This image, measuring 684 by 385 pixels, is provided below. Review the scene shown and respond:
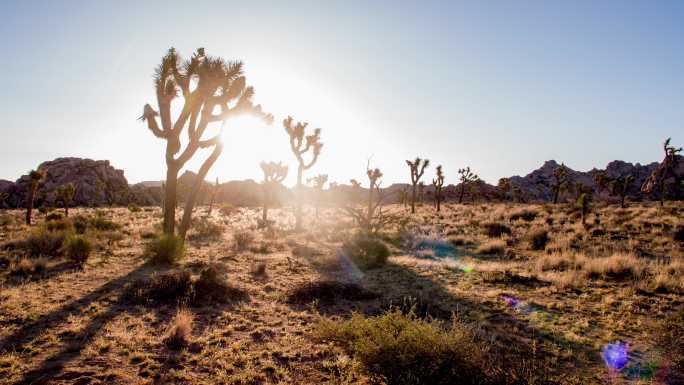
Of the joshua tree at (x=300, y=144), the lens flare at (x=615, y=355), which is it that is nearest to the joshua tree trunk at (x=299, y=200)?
the joshua tree at (x=300, y=144)

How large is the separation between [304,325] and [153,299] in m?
3.34

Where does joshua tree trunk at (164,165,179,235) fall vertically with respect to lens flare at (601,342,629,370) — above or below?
above

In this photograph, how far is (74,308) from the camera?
6.96 meters

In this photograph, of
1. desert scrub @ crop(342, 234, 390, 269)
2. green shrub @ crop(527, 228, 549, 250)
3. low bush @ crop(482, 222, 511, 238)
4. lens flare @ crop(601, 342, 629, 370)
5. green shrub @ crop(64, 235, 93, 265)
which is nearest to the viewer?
lens flare @ crop(601, 342, 629, 370)

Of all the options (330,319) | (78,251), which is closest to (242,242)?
(78,251)

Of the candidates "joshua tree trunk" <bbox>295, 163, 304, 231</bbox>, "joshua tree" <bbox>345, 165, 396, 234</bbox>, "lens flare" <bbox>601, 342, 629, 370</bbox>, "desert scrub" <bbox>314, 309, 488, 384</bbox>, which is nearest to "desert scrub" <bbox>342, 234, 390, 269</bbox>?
"joshua tree" <bbox>345, 165, 396, 234</bbox>

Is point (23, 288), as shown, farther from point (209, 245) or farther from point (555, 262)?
point (555, 262)

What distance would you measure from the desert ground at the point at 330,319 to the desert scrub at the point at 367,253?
12 centimetres

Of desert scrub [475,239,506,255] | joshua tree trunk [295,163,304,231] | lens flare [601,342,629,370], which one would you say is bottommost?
lens flare [601,342,629,370]

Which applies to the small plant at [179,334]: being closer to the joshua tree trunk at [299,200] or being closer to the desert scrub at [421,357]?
the desert scrub at [421,357]

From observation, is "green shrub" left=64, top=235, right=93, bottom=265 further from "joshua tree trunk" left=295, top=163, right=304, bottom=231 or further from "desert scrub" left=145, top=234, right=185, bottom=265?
"joshua tree trunk" left=295, top=163, right=304, bottom=231

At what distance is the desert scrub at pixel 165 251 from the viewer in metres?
11.3

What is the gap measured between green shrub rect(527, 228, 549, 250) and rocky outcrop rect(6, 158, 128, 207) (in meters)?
66.8

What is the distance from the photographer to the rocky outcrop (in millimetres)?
64500
